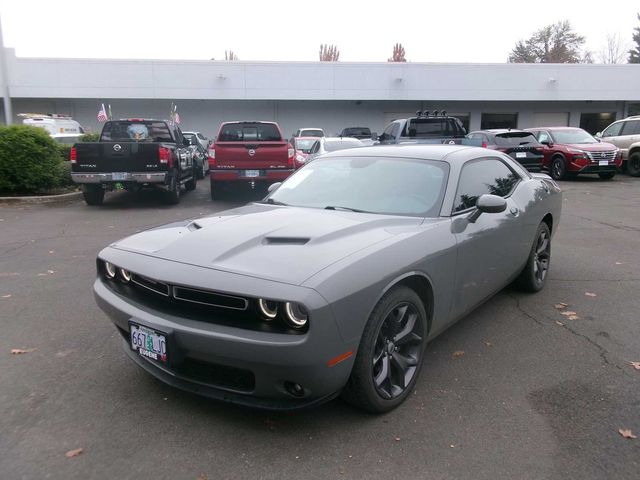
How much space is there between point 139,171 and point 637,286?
9.47 metres

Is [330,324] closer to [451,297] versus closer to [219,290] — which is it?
[219,290]

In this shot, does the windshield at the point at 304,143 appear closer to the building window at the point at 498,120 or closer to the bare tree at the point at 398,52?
the building window at the point at 498,120

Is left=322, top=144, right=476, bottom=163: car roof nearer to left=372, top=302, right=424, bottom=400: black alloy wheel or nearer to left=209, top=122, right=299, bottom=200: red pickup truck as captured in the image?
left=372, top=302, right=424, bottom=400: black alloy wheel

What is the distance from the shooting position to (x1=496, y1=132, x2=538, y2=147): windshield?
51.6 feet

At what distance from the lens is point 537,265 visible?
527 centimetres

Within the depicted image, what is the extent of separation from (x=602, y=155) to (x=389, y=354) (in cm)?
1548

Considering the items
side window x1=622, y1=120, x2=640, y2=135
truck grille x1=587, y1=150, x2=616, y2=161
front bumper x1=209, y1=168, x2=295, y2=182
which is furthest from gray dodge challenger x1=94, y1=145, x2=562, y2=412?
side window x1=622, y1=120, x2=640, y2=135

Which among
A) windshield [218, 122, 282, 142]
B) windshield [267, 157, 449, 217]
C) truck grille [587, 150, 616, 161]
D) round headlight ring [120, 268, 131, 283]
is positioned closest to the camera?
round headlight ring [120, 268, 131, 283]

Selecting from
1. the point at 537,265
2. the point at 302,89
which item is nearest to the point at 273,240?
the point at 537,265

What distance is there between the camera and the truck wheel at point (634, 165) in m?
17.2

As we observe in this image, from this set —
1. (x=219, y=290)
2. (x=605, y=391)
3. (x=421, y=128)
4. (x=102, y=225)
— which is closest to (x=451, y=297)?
(x=605, y=391)

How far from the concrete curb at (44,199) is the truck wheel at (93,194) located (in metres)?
1.14

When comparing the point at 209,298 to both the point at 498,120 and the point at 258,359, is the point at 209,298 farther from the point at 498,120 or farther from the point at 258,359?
the point at 498,120

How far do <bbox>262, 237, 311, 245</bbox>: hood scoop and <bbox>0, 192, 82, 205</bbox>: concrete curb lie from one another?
36.3 ft
